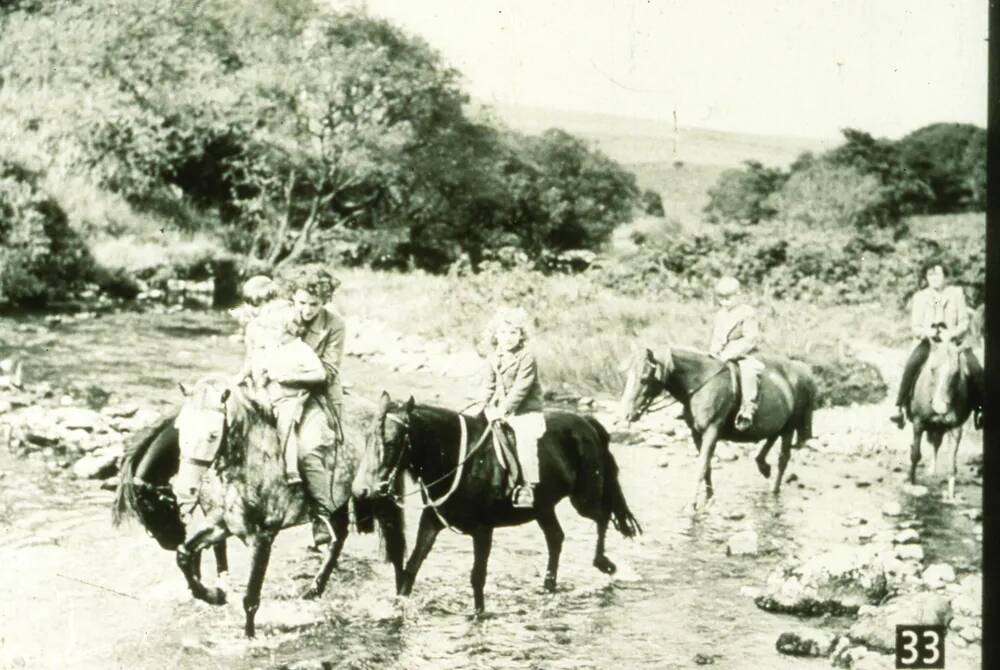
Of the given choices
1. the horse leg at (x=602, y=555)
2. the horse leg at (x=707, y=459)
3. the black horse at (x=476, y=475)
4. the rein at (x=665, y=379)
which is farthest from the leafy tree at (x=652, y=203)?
the horse leg at (x=602, y=555)

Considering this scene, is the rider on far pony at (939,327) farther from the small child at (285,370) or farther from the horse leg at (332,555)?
the small child at (285,370)

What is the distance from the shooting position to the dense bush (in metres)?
12.5

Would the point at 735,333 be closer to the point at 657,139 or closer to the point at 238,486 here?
the point at 657,139

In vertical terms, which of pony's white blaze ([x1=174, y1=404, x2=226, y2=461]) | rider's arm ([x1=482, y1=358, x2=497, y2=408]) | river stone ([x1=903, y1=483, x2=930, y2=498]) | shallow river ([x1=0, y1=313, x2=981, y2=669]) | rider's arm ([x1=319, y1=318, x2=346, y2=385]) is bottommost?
shallow river ([x1=0, y1=313, x2=981, y2=669])

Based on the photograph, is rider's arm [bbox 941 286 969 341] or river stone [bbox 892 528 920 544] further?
rider's arm [bbox 941 286 969 341]

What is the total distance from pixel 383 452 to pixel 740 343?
4895mm

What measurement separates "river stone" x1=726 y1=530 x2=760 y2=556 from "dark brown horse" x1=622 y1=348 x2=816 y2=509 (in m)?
1.08

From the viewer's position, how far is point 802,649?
19.9ft

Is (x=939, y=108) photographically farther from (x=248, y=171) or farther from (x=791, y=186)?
(x=248, y=171)

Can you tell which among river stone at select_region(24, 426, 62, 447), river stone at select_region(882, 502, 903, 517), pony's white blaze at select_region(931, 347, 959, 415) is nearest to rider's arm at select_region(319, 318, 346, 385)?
river stone at select_region(24, 426, 62, 447)

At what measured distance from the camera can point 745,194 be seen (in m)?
13.7

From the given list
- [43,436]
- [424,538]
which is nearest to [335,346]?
[424,538]

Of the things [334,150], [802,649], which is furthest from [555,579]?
[334,150]

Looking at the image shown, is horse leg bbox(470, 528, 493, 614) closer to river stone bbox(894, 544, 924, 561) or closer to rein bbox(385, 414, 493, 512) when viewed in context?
rein bbox(385, 414, 493, 512)
